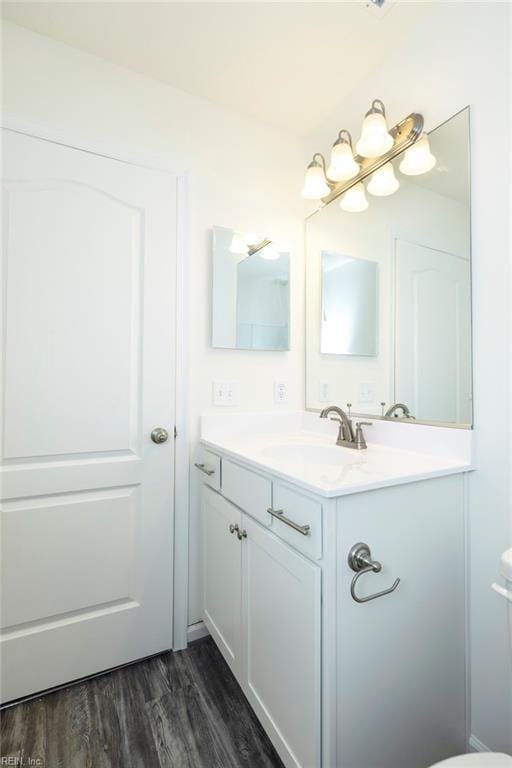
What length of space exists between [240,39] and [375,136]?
2.12 feet

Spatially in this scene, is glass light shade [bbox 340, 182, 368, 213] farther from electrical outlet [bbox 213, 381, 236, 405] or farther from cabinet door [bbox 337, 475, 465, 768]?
cabinet door [bbox 337, 475, 465, 768]

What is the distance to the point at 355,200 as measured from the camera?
5.26 ft

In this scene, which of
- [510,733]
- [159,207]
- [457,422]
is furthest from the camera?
[159,207]

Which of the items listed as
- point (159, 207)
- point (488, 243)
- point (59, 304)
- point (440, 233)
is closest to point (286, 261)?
point (159, 207)

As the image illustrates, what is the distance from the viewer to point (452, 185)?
3.95ft

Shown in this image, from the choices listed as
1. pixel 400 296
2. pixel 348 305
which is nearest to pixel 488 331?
pixel 400 296

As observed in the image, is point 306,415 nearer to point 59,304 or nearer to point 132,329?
point 132,329

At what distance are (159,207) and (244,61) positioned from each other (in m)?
0.68

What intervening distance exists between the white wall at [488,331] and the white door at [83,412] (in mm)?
1162

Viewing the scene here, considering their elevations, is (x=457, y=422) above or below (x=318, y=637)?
above

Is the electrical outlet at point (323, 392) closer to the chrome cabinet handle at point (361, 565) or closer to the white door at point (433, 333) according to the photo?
the white door at point (433, 333)

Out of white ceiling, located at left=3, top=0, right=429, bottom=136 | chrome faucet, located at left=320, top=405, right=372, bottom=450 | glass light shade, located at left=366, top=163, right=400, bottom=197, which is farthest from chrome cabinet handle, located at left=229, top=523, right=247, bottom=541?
white ceiling, located at left=3, top=0, right=429, bottom=136

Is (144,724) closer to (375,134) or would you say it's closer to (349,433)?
(349,433)

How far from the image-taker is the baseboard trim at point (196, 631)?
63.9 inches
